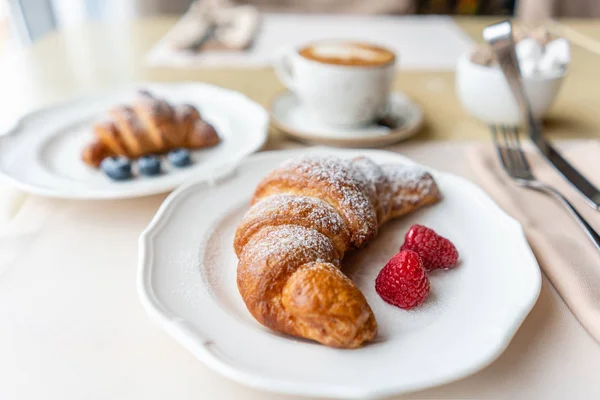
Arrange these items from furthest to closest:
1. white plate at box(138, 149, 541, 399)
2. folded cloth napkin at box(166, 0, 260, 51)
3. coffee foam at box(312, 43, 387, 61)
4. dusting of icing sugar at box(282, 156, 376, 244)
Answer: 1. folded cloth napkin at box(166, 0, 260, 51)
2. coffee foam at box(312, 43, 387, 61)
3. dusting of icing sugar at box(282, 156, 376, 244)
4. white plate at box(138, 149, 541, 399)

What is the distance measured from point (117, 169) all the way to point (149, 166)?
6 cm

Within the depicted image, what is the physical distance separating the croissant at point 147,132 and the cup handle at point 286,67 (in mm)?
333

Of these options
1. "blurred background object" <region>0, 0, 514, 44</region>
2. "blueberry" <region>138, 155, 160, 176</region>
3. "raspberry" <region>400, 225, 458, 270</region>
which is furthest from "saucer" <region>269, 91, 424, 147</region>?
"blurred background object" <region>0, 0, 514, 44</region>

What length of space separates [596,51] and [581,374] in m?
1.80

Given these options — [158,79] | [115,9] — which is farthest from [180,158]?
[115,9]

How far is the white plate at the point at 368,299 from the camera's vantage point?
1.88 feet

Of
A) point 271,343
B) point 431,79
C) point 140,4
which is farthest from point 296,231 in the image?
point 140,4

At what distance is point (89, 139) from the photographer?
1.21m

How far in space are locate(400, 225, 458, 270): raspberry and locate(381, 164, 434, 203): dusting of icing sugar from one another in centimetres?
13

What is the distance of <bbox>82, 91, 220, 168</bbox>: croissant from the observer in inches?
44.1

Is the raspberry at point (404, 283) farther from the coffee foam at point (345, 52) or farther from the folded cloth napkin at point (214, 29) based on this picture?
the folded cloth napkin at point (214, 29)

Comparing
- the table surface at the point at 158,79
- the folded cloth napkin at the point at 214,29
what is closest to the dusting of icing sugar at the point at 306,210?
the table surface at the point at 158,79

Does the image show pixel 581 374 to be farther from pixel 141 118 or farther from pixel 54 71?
pixel 54 71

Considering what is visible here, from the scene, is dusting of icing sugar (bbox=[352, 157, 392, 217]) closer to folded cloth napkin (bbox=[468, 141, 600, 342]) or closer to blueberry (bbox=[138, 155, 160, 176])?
folded cloth napkin (bbox=[468, 141, 600, 342])
